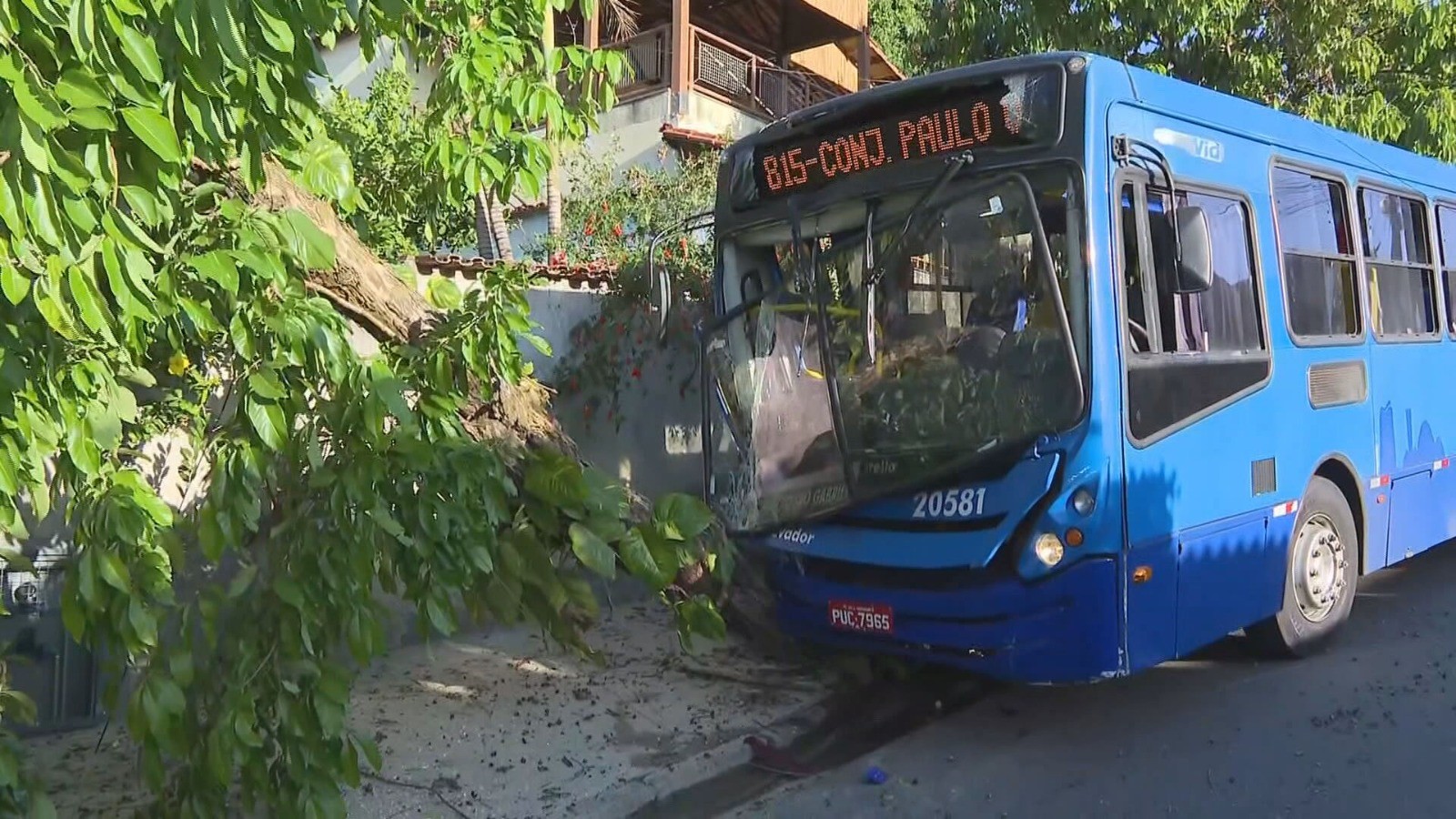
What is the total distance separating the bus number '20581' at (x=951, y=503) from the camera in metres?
5.14

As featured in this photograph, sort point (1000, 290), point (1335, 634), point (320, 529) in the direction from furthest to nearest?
point (1335, 634) → point (1000, 290) → point (320, 529)

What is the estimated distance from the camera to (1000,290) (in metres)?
5.25

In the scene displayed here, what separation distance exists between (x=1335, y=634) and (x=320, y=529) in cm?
601

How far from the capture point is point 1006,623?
200 inches

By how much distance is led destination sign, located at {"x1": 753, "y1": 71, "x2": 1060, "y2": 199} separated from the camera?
514cm

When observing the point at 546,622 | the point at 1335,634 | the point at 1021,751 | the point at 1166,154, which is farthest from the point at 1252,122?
the point at 546,622

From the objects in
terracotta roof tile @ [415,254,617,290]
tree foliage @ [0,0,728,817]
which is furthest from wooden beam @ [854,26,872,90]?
tree foliage @ [0,0,728,817]

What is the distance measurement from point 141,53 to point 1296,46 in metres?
11.8

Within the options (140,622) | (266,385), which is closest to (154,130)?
(266,385)

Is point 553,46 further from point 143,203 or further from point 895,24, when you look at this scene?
point 895,24

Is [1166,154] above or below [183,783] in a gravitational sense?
above

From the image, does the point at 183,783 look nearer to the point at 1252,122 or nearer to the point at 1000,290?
the point at 1000,290

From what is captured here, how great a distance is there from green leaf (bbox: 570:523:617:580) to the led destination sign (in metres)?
2.82

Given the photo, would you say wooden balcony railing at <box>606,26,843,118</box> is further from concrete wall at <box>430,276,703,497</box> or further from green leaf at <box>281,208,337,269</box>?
green leaf at <box>281,208,337,269</box>
